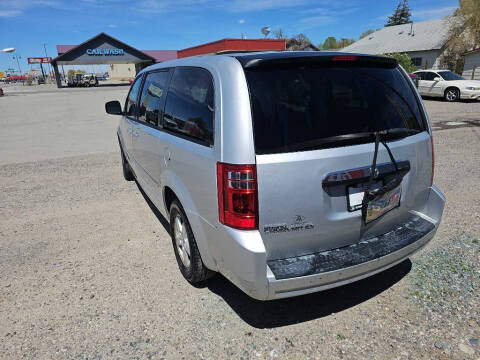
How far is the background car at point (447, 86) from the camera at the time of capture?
15289 mm

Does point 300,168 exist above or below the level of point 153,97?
below

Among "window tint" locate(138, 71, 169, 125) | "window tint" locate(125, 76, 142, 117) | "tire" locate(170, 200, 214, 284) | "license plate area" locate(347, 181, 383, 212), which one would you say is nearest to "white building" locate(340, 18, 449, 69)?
"window tint" locate(125, 76, 142, 117)

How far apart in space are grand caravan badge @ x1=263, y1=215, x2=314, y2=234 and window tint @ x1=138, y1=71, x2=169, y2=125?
170 centimetres

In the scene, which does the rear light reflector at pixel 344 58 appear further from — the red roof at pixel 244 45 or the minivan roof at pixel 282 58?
the red roof at pixel 244 45

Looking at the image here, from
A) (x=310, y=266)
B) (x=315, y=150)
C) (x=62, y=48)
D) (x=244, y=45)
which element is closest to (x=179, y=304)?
(x=310, y=266)

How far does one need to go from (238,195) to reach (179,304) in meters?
1.25

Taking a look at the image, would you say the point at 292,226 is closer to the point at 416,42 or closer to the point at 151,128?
the point at 151,128

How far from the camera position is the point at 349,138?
2.17m

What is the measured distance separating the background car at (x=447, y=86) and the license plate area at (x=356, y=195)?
16669 millimetres

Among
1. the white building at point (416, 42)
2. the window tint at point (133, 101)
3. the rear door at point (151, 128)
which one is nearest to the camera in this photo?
the rear door at point (151, 128)

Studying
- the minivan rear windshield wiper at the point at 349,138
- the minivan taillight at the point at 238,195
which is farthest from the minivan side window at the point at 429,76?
the minivan taillight at the point at 238,195

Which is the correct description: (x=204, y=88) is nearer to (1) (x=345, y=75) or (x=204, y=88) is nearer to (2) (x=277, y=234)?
(1) (x=345, y=75)

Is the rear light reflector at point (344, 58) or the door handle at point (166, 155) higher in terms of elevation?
the rear light reflector at point (344, 58)

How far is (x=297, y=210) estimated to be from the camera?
2.07 meters
